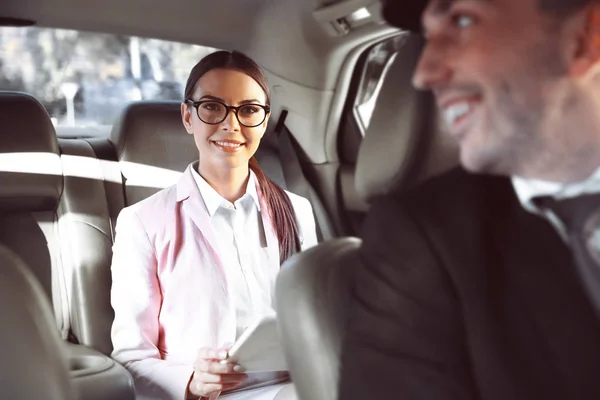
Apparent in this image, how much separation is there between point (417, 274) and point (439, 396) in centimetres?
13

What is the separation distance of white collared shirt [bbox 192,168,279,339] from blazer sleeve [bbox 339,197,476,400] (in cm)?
36

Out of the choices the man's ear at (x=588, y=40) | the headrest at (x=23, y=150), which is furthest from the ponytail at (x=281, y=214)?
the man's ear at (x=588, y=40)

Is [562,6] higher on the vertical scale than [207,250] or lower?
higher

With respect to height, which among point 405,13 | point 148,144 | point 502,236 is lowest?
point 502,236

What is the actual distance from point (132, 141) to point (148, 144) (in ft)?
0.12

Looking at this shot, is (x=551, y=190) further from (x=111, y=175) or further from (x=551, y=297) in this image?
(x=111, y=175)

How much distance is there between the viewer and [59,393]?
0.97 meters

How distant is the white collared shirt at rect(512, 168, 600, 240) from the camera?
771 mm

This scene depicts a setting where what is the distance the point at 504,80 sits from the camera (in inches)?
30.4

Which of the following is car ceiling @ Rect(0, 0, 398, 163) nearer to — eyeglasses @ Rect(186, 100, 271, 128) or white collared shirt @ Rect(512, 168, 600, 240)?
eyeglasses @ Rect(186, 100, 271, 128)

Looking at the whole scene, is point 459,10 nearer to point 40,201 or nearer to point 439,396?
point 439,396

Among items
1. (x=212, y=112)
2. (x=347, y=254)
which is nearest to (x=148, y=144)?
(x=212, y=112)

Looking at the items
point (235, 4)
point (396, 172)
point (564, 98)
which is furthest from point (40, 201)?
point (564, 98)

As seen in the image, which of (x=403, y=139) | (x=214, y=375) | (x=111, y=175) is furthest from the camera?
(x=111, y=175)
